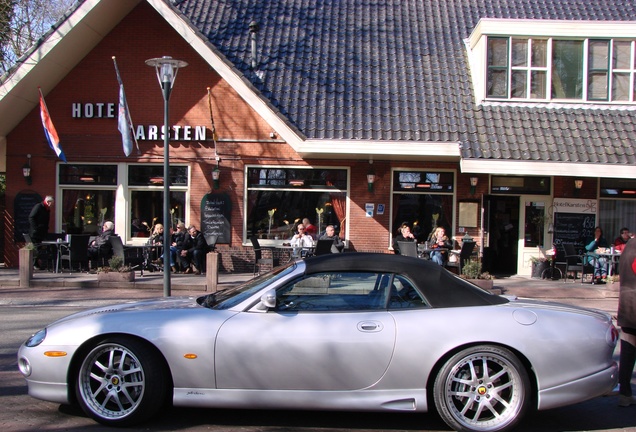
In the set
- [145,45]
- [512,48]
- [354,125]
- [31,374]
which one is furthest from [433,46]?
[31,374]

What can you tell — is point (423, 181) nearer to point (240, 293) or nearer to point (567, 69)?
point (567, 69)

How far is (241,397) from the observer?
4988 millimetres

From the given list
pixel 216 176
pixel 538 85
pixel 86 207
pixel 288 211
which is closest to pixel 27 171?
A: pixel 86 207

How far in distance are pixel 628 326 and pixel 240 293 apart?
353cm

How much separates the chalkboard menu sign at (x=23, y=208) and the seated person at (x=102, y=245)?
2.46 meters

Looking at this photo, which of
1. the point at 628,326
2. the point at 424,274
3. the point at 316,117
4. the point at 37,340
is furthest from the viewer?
the point at 316,117

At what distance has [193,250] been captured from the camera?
16.2 meters

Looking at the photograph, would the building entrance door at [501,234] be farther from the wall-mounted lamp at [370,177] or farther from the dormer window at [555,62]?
the wall-mounted lamp at [370,177]

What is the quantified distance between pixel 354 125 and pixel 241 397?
1186 centimetres

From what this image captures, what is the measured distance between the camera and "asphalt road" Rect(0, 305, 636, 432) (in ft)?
16.8

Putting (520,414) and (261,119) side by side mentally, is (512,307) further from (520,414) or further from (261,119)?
(261,119)

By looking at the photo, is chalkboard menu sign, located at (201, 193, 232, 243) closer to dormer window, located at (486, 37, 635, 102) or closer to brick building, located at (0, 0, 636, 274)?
brick building, located at (0, 0, 636, 274)

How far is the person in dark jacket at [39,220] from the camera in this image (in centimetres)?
1573

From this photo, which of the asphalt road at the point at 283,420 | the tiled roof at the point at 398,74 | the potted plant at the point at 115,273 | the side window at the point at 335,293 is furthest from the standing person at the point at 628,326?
the potted plant at the point at 115,273
